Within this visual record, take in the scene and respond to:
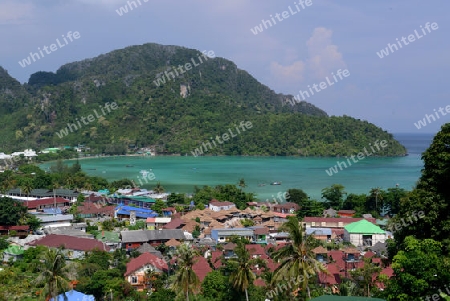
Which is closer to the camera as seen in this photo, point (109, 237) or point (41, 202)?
point (109, 237)

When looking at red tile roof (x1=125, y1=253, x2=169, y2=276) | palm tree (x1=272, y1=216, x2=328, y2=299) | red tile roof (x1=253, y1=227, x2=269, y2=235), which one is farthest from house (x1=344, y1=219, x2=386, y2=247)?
palm tree (x1=272, y1=216, x2=328, y2=299)

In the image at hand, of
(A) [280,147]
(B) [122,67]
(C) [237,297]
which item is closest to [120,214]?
(C) [237,297]

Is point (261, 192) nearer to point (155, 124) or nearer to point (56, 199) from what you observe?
point (56, 199)

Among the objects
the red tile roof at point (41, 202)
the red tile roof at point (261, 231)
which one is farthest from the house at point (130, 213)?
the red tile roof at point (261, 231)

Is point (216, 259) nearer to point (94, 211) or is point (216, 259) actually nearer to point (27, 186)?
point (94, 211)

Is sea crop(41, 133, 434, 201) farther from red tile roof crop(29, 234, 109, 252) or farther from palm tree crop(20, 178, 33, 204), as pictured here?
red tile roof crop(29, 234, 109, 252)

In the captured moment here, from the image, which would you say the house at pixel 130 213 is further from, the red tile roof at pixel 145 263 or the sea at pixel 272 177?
the red tile roof at pixel 145 263

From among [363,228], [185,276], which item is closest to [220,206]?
[363,228]
